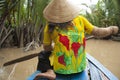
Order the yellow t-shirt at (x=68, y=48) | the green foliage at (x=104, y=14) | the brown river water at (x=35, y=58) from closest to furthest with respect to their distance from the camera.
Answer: the yellow t-shirt at (x=68, y=48)
the brown river water at (x=35, y=58)
the green foliage at (x=104, y=14)

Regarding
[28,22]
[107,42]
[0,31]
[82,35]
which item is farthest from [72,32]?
[107,42]

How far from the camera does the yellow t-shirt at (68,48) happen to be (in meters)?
1.87

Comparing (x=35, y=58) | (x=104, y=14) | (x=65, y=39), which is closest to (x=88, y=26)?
(x=65, y=39)

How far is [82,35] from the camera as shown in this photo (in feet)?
6.29

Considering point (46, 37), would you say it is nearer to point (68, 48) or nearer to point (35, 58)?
point (68, 48)

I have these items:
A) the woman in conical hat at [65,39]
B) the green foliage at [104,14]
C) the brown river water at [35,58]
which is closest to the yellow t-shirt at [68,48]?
the woman in conical hat at [65,39]

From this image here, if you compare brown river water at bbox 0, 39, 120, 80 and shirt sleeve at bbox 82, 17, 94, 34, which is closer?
shirt sleeve at bbox 82, 17, 94, 34

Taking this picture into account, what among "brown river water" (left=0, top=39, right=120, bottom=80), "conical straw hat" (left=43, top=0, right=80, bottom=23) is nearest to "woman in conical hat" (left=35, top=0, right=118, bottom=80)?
"conical straw hat" (left=43, top=0, right=80, bottom=23)

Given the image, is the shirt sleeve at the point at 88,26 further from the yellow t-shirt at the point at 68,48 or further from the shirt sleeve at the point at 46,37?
the shirt sleeve at the point at 46,37

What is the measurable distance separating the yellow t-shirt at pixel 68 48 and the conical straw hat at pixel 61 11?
65mm

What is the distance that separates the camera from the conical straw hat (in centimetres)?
187

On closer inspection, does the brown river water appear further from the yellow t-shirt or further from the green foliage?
the yellow t-shirt

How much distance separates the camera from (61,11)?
74.3 inches

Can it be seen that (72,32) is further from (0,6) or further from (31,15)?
(31,15)
